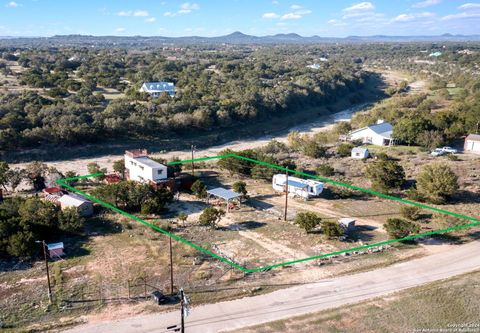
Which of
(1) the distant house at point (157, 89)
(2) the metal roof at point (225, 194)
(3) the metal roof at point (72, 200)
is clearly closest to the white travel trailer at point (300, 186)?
(2) the metal roof at point (225, 194)

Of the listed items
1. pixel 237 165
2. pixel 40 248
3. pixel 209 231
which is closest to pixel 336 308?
pixel 209 231

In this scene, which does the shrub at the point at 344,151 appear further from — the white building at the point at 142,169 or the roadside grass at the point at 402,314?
the roadside grass at the point at 402,314

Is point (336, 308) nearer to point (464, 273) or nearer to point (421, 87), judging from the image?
point (464, 273)

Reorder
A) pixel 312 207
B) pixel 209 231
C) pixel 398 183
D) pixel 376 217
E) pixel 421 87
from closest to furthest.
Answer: pixel 209 231 → pixel 376 217 → pixel 312 207 → pixel 398 183 → pixel 421 87

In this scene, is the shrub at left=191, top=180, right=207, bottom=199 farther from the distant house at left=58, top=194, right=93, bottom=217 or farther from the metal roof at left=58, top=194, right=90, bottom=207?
the metal roof at left=58, top=194, right=90, bottom=207

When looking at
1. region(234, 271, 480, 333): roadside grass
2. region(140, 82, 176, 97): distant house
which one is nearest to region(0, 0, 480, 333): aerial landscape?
region(234, 271, 480, 333): roadside grass

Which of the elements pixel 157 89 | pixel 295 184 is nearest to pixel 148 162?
pixel 295 184
